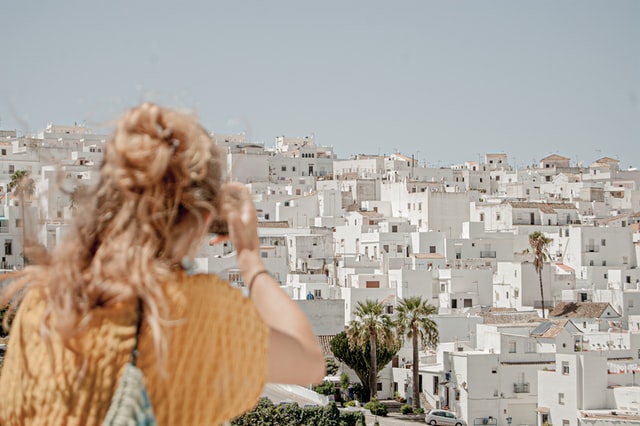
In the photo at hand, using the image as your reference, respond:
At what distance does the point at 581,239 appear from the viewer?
48531 mm

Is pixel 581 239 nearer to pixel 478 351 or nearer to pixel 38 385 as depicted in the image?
pixel 478 351

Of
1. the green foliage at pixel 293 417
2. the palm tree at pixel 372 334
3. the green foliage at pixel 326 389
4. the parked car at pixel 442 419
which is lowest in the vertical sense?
the parked car at pixel 442 419

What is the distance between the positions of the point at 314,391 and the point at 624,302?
14.9m

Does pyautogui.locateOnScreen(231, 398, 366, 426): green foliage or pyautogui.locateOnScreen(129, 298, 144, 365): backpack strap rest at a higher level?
pyautogui.locateOnScreen(129, 298, 144, 365): backpack strap

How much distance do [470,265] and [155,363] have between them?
46.8 meters

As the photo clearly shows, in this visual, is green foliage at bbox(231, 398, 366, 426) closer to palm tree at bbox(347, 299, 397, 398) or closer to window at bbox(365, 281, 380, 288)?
palm tree at bbox(347, 299, 397, 398)

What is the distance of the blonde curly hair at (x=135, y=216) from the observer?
1.86 m

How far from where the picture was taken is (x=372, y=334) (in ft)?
113

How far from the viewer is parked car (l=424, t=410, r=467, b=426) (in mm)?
30922

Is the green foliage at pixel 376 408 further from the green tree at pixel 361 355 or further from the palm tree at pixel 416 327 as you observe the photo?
the green tree at pixel 361 355

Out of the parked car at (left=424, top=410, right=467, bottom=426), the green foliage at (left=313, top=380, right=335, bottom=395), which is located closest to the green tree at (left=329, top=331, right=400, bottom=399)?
the green foliage at (left=313, top=380, right=335, bottom=395)

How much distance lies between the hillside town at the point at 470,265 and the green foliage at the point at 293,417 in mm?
5868

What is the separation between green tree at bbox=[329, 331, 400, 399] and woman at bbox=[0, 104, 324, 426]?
32886 mm

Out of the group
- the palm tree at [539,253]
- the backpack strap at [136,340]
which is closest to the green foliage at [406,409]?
the palm tree at [539,253]
